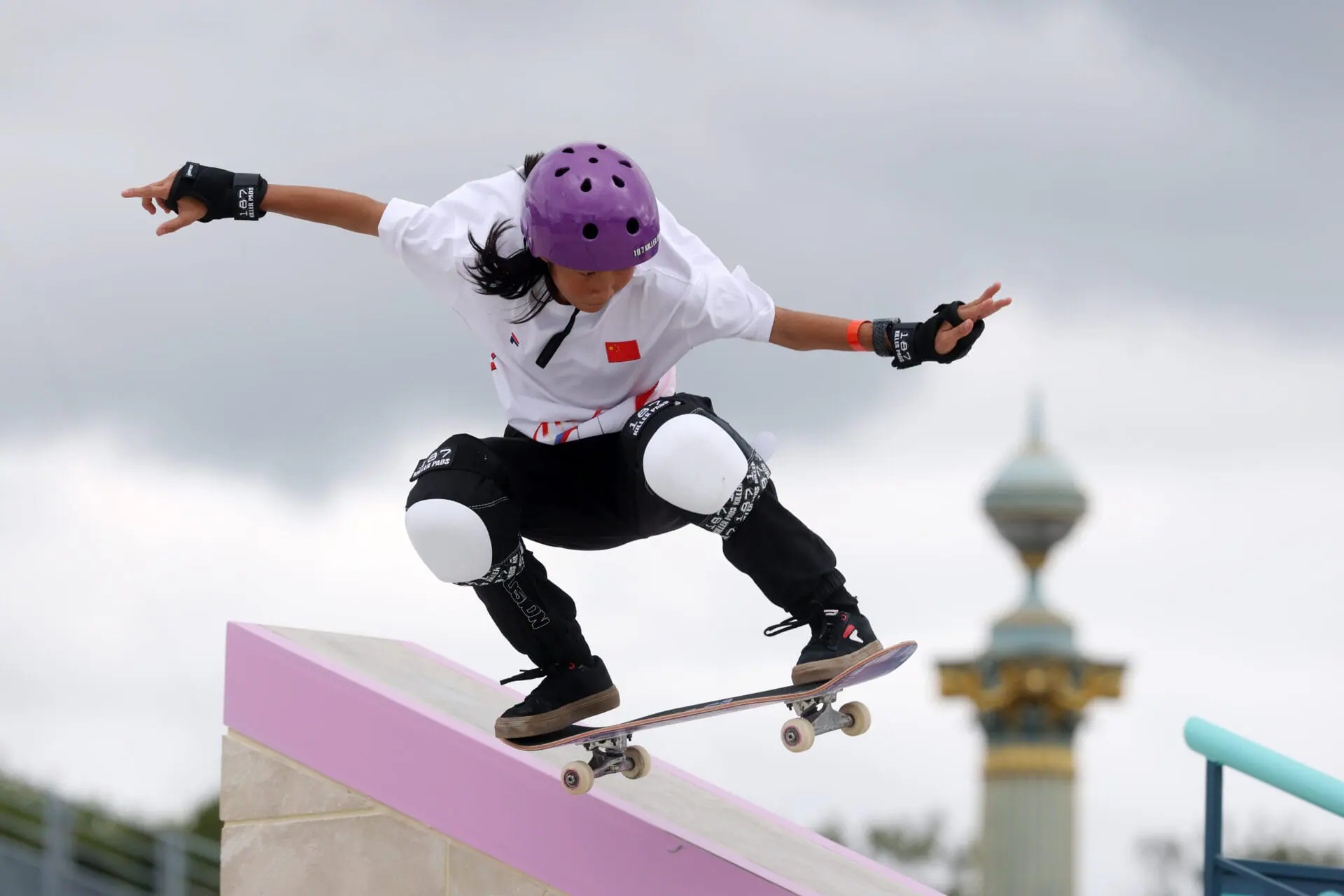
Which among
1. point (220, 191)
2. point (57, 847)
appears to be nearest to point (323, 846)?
point (220, 191)

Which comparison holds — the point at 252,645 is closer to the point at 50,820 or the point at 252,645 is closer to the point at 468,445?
the point at 468,445

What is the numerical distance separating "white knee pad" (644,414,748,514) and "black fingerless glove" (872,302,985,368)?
516 millimetres

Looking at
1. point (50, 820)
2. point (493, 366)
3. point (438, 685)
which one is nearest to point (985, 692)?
point (50, 820)

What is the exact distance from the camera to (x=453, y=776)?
15.8ft

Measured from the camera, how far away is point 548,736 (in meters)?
4.45

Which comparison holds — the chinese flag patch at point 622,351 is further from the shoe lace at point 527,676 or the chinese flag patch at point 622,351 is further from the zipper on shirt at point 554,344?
Result: the shoe lace at point 527,676

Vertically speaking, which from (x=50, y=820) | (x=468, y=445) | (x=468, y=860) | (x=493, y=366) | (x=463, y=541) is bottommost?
(x=468, y=860)

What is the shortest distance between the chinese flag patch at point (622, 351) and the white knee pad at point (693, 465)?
286 millimetres

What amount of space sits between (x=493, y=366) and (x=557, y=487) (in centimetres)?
42

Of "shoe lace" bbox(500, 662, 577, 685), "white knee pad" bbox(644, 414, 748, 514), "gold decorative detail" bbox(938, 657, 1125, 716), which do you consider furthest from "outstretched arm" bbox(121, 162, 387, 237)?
"gold decorative detail" bbox(938, 657, 1125, 716)

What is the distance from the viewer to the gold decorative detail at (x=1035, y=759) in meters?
15.8

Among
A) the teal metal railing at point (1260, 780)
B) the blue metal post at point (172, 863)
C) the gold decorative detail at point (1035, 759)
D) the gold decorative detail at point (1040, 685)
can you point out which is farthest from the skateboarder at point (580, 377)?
the gold decorative detail at point (1035, 759)

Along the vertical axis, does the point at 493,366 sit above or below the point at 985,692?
below

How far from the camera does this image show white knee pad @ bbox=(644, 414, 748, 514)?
4.00 m
